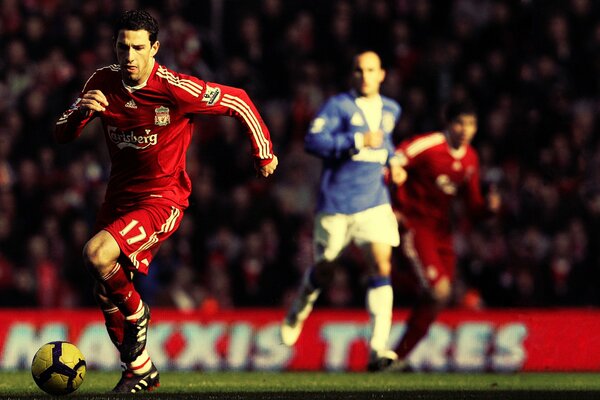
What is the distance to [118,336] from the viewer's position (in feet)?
29.4

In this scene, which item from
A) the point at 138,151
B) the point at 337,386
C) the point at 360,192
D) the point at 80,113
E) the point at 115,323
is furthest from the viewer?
the point at 360,192

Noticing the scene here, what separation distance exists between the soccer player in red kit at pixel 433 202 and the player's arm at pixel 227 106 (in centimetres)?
266

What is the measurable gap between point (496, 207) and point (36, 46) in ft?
23.2

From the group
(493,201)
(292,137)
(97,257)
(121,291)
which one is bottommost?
(121,291)

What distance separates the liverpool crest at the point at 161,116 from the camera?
28.8 ft

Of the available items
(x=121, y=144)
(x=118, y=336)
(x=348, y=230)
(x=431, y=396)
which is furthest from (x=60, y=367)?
(x=348, y=230)

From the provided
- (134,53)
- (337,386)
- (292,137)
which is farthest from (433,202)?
(292,137)

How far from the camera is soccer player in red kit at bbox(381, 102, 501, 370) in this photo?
11383mm

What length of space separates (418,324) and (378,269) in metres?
0.95

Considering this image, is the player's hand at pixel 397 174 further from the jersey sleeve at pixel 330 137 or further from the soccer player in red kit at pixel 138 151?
the soccer player in red kit at pixel 138 151

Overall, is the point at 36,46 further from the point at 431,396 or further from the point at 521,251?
the point at 431,396

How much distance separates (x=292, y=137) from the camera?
15.7 m

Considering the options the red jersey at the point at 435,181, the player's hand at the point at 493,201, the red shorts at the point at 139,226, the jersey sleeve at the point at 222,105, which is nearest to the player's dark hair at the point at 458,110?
the red jersey at the point at 435,181

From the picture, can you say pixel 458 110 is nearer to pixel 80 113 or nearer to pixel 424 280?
pixel 424 280
